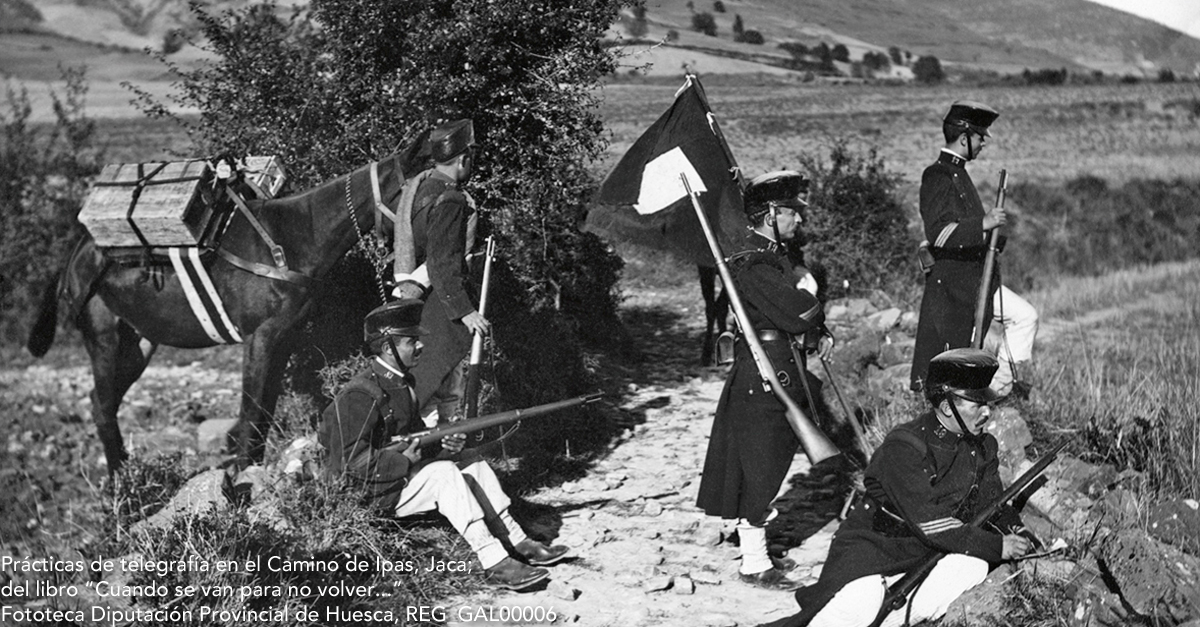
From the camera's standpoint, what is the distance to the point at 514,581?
5.45m

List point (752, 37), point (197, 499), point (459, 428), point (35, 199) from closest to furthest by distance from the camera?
point (459, 428), point (197, 499), point (752, 37), point (35, 199)

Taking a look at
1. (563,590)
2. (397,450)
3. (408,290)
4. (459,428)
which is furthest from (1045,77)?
(397,450)

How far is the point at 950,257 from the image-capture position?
6.83 m

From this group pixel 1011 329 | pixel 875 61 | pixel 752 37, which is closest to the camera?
pixel 1011 329

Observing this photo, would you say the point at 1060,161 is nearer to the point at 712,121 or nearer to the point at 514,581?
the point at 712,121

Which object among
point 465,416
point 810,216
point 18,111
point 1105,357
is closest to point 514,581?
point 465,416

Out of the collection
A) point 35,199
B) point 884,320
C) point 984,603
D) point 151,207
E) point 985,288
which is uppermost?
point 985,288

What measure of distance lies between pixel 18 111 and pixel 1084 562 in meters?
14.9

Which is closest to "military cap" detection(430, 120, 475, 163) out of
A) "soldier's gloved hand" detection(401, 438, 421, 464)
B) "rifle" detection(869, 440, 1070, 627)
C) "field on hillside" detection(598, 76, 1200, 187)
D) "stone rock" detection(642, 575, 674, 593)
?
"soldier's gloved hand" detection(401, 438, 421, 464)

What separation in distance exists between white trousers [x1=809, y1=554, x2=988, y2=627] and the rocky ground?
38 centimetres

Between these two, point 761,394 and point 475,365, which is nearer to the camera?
point 761,394

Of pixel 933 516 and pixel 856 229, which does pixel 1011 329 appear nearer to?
pixel 933 516

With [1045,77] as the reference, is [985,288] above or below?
below

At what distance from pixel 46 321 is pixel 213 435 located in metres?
1.67
